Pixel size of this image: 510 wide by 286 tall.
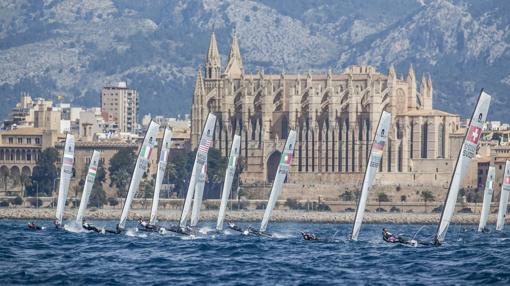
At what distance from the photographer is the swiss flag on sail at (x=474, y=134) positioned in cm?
10288

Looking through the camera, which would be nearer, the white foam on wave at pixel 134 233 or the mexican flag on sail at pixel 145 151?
the mexican flag on sail at pixel 145 151

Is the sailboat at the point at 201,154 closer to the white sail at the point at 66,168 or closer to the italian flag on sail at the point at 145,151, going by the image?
the italian flag on sail at the point at 145,151

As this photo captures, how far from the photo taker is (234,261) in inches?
4163

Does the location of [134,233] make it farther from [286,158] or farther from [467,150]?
[467,150]

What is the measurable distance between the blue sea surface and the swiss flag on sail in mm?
5886

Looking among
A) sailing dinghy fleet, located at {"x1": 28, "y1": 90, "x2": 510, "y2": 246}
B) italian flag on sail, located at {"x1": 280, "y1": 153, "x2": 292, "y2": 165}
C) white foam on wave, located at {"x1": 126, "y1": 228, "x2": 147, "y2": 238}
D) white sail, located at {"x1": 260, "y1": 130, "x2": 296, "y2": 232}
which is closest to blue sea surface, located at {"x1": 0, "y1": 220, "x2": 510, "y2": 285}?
white foam on wave, located at {"x1": 126, "y1": 228, "x2": 147, "y2": 238}

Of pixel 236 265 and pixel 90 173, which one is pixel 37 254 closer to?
pixel 236 265

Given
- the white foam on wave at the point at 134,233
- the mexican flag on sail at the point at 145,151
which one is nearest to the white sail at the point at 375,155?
the mexican flag on sail at the point at 145,151

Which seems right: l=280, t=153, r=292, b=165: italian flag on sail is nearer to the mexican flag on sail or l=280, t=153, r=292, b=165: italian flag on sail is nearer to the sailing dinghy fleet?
the sailing dinghy fleet

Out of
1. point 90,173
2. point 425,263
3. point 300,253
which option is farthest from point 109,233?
point 425,263

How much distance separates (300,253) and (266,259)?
5664 mm

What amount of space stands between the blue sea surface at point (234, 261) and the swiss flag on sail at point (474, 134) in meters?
5.89

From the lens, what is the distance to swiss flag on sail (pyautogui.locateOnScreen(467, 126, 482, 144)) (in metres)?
103

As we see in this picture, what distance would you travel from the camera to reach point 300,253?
11250 cm
